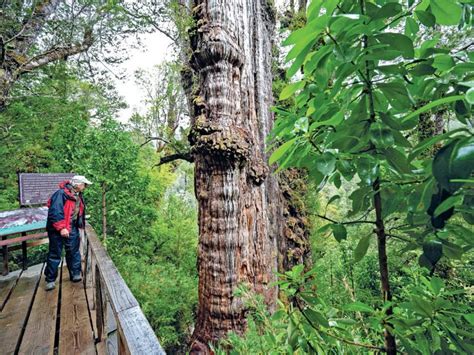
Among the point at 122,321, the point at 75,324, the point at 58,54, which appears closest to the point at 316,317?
the point at 122,321

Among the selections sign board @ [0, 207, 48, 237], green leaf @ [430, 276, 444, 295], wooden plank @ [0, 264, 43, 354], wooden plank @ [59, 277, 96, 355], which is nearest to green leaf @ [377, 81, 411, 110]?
green leaf @ [430, 276, 444, 295]

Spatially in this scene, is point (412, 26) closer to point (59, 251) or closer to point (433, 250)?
point (433, 250)

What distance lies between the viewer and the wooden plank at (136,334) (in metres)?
0.94

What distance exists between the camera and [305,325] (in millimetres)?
727

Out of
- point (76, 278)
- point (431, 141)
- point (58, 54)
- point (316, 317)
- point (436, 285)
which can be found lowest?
point (76, 278)

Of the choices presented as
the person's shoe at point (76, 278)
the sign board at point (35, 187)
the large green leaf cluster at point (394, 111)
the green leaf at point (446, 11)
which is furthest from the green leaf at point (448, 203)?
the sign board at point (35, 187)

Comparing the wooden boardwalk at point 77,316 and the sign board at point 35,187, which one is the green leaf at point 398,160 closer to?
the wooden boardwalk at point 77,316

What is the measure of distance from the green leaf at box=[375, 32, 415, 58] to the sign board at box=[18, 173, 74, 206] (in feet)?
19.8

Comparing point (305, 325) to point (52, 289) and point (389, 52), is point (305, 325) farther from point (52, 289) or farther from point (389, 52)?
point (52, 289)

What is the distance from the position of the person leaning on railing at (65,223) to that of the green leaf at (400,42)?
4240 millimetres

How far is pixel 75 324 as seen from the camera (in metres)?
2.82

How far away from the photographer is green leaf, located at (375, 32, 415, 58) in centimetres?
51

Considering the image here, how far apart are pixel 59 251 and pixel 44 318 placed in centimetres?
101

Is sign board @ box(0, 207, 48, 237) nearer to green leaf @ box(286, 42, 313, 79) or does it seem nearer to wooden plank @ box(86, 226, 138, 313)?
wooden plank @ box(86, 226, 138, 313)
